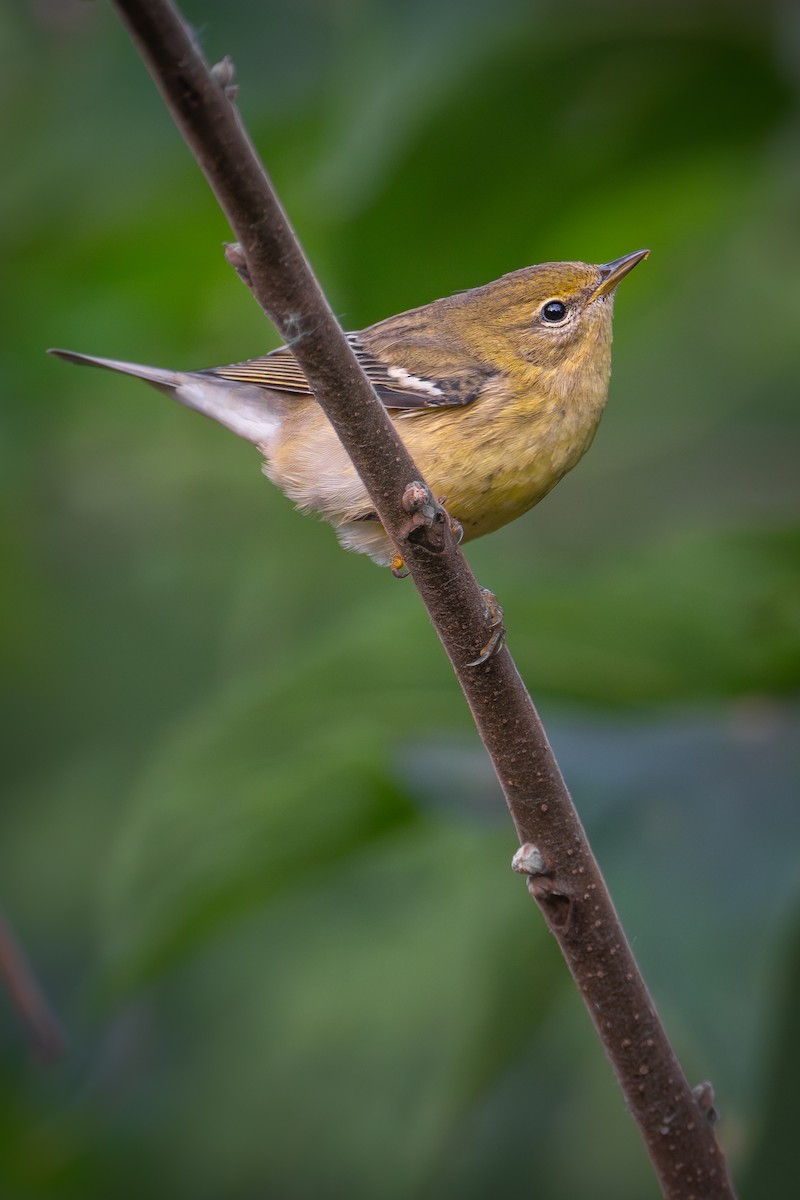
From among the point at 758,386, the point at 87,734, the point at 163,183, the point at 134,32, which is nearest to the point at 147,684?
the point at 87,734

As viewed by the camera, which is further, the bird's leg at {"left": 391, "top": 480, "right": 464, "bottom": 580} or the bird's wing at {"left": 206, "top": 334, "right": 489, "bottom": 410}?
the bird's wing at {"left": 206, "top": 334, "right": 489, "bottom": 410}

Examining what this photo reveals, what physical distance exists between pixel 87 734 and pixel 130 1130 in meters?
1.67

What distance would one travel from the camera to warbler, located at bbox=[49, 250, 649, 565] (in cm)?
268

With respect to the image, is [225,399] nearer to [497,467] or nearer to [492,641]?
[497,467]


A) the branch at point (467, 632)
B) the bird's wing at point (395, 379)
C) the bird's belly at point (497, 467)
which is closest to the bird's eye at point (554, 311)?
the bird's wing at point (395, 379)

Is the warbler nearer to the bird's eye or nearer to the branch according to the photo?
the bird's eye

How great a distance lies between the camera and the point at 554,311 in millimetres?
3041

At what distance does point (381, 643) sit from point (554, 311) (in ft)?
2.98

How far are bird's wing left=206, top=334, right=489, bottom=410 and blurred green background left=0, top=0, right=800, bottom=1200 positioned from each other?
0.55 metres

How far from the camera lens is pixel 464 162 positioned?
3.49 m

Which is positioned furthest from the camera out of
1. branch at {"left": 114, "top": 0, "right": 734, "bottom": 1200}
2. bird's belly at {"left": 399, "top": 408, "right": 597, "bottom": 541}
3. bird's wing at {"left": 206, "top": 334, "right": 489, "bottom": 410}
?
bird's wing at {"left": 206, "top": 334, "right": 489, "bottom": 410}

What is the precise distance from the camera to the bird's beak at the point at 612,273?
2.82 metres

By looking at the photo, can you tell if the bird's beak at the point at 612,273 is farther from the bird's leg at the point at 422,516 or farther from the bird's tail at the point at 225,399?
the bird's leg at the point at 422,516

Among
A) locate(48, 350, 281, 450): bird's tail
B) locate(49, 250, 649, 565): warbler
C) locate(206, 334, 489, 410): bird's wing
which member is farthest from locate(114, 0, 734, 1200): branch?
locate(48, 350, 281, 450): bird's tail
